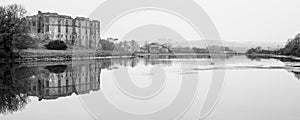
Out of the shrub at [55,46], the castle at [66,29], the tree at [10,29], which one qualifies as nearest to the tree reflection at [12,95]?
the tree at [10,29]

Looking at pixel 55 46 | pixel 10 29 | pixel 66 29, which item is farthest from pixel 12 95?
pixel 66 29

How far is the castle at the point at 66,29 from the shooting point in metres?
86.6

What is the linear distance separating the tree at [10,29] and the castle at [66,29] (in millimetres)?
28798

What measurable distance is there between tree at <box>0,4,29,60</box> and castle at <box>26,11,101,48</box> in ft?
94.5

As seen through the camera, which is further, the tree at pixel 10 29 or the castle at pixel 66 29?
the castle at pixel 66 29

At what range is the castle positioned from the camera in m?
86.6

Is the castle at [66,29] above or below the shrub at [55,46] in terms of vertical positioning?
above

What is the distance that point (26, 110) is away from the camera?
1299cm

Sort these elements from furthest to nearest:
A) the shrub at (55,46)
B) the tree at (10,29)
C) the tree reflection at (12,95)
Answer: the shrub at (55,46)
the tree at (10,29)
the tree reflection at (12,95)

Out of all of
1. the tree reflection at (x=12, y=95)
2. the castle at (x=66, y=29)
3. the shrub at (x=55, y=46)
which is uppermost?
the castle at (x=66, y=29)

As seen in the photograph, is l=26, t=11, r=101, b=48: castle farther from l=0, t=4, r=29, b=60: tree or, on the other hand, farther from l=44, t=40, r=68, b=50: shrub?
l=0, t=4, r=29, b=60: tree

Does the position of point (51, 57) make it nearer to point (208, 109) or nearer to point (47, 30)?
point (47, 30)

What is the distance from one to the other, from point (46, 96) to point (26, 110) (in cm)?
386

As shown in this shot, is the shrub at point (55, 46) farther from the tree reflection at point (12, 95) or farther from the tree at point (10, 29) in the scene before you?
the tree reflection at point (12, 95)
